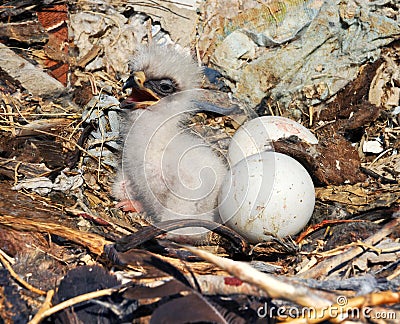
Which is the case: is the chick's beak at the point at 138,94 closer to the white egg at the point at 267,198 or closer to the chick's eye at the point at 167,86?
the chick's eye at the point at 167,86

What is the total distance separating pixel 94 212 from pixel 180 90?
0.72 metres

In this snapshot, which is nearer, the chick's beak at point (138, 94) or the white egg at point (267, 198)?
the white egg at point (267, 198)

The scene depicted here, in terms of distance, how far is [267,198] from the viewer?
2004 millimetres

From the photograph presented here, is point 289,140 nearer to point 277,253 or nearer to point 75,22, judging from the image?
point 277,253

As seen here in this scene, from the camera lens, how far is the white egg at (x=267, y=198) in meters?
2.01

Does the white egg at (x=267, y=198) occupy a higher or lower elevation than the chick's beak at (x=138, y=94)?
Result: lower

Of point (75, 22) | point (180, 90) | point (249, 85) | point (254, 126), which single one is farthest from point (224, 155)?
point (75, 22)

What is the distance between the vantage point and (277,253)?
203cm

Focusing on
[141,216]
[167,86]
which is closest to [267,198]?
[141,216]

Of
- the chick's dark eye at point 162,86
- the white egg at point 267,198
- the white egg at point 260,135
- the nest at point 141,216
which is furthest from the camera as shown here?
the chick's dark eye at point 162,86

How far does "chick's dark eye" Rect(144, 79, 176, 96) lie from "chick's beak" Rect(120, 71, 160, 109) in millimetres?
32

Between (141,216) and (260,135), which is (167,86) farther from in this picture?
(141,216)

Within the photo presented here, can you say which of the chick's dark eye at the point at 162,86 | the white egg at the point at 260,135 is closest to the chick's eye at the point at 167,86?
the chick's dark eye at the point at 162,86

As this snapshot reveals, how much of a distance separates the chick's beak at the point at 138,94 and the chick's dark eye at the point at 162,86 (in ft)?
0.10
